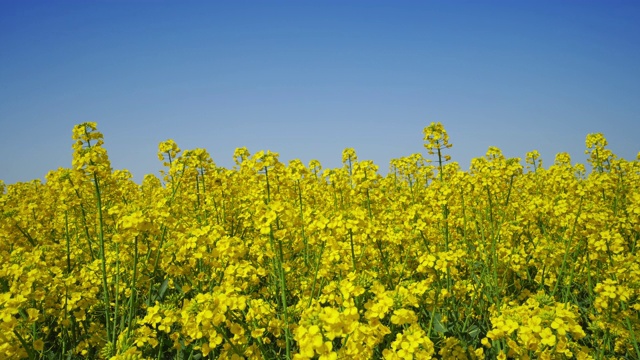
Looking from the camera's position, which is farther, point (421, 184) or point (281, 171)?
point (421, 184)

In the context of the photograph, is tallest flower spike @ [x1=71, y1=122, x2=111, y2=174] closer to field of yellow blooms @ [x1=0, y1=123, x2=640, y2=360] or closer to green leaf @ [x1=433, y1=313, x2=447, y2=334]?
field of yellow blooms @ [x1=0, y1=123, x2=640, y2=360]

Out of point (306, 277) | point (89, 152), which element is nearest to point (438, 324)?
point (306, 277)

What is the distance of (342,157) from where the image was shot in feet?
21.4

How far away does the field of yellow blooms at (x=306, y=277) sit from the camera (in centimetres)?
240

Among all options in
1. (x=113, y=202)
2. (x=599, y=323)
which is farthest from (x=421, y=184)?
(x=113, y=202)

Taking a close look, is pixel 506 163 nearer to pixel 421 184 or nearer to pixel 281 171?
pixel 281 171

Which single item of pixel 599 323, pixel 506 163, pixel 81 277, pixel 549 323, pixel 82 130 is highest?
pixel 82 130

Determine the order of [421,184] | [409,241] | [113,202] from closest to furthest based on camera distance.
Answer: [409,241]
[113,202]
[421,184]

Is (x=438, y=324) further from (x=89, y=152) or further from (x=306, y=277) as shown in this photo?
(x=89, y=152)

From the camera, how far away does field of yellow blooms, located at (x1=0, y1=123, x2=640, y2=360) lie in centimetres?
240

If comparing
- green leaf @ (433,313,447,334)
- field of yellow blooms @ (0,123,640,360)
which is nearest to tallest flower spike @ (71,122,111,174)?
field of yellow blooms @ (0,123,640,360)

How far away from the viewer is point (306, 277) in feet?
14.4

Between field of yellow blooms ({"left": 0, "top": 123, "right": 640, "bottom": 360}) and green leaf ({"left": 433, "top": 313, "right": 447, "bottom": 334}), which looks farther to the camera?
green leaf ({"left": 433, "top": 313, "right": 447, "bottom": 334})

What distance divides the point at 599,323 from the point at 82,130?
200 inches
